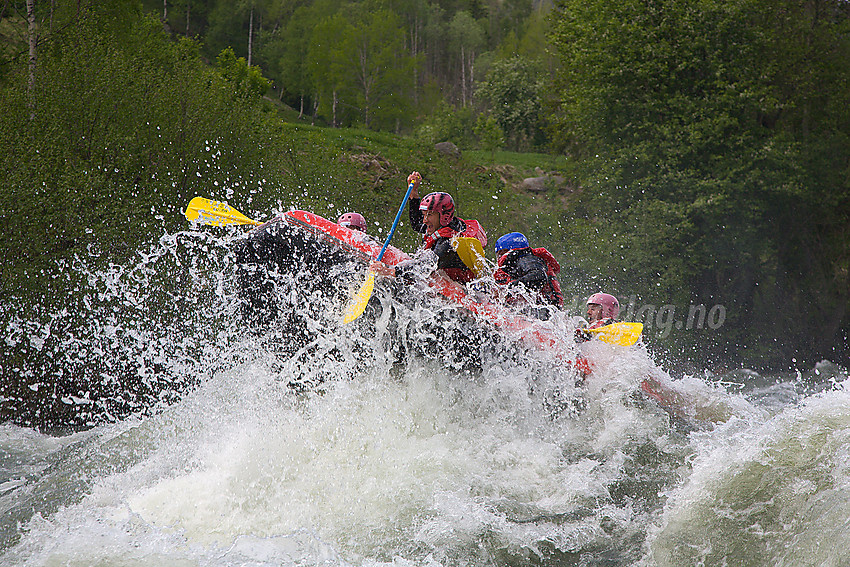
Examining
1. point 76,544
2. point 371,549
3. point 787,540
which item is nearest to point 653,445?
point 787,540

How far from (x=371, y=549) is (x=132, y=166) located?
947 centimetres

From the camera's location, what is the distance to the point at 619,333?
22.8ft

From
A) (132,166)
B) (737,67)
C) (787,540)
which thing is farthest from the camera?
(737,67)

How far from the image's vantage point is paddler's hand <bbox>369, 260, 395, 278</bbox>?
5691 millimetres

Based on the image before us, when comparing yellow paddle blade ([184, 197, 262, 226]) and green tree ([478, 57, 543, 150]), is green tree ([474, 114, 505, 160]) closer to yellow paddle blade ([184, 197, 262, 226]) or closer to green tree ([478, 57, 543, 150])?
green tree ([478, 57, 543, 150])

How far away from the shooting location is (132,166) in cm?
1197

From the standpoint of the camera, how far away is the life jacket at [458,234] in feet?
20.0

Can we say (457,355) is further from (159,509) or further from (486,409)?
(159,509)

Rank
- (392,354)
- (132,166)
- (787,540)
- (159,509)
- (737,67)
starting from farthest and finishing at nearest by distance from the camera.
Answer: (737,67) < (132,166) < (392,354) < (159,509) < (787,540)

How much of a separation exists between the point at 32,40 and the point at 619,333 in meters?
10.6

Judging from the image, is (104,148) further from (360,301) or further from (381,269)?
(360,301)

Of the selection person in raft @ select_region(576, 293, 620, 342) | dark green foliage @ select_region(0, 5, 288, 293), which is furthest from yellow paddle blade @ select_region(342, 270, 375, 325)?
dark green foliage @ select_region(0, 5, 288, 293)

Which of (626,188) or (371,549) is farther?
(626,188)

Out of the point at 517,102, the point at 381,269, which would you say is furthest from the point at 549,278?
the point at 517,102
